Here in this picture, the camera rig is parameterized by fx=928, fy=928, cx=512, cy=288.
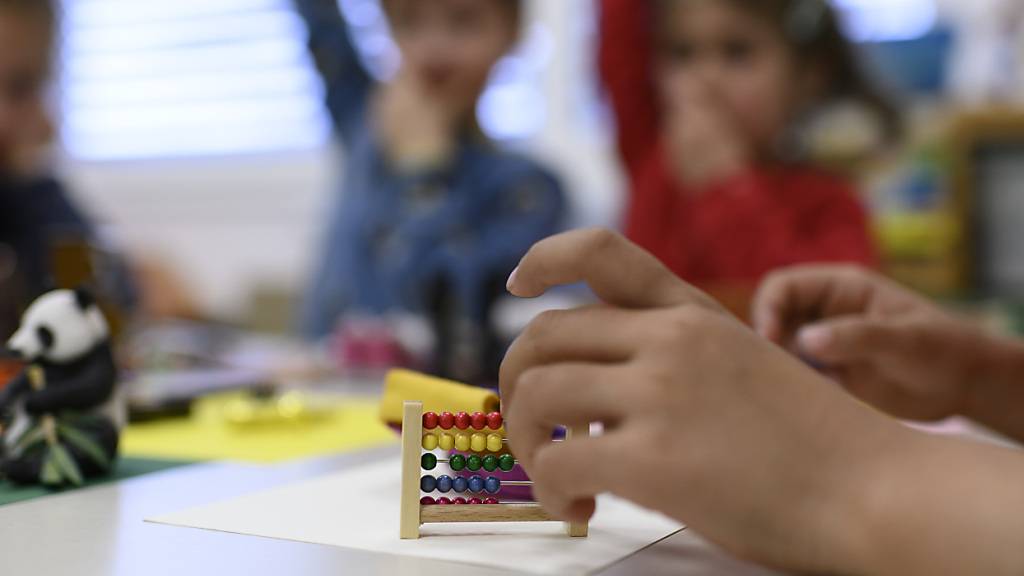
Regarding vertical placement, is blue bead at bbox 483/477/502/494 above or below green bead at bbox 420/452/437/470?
below

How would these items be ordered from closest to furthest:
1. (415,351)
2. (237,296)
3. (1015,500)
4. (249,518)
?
1. (1015,500)
2. (249,518)
3. (415,351)
4. (237,296)

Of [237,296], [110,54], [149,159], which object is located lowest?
[237,296]

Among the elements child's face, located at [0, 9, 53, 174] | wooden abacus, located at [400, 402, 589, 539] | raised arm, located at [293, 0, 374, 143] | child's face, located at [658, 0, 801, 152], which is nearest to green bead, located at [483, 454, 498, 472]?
wooden abacus, located at [400, 402, 589, 539]

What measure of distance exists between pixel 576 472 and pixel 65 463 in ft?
1.14

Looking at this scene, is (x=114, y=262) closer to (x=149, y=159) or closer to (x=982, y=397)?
(x=982, y=397)

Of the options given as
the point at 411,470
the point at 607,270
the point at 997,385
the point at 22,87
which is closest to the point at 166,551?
the point at 411,470

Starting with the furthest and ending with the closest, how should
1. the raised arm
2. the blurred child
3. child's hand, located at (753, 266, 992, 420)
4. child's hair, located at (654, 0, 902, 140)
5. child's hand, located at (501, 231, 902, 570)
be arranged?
the raised arm → the blurred child → child's hair, located at (654, 0, 902, 140) → child's hand, located at (753, 266, 992, 420) → child's hand, located at (501, 231, 902, 570)

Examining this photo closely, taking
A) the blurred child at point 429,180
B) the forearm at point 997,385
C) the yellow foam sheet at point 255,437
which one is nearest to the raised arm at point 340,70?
the blurred child at point 429,180

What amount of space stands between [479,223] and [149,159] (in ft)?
6.27

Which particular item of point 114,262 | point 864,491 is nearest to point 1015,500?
point 864,491

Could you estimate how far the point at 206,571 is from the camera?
0.37 m

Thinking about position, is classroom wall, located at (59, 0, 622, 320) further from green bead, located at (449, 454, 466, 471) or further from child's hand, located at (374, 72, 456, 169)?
green bead, located at (449, 454, 466, 471)

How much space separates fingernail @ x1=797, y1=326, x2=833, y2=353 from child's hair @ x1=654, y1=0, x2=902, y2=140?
3.58 feet

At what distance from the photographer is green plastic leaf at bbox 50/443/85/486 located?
0.54 m
